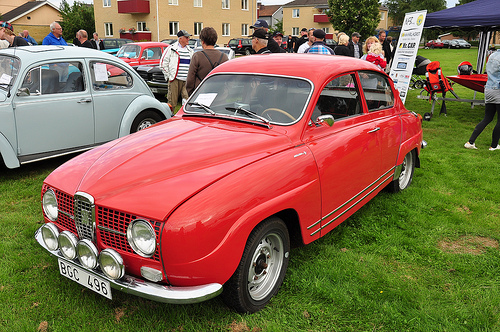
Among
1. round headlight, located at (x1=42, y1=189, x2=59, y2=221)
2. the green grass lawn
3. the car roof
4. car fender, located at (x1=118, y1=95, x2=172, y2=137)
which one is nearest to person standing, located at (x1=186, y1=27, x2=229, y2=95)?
car fender, located at (x1=118, y1=95, x2=172, y2=137)

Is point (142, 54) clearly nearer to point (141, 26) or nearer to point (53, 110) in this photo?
point (53, 110)

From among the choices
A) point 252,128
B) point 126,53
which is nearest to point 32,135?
point 252,128

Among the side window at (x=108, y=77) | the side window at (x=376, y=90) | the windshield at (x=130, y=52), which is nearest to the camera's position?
the side window at (x=376, y=90)

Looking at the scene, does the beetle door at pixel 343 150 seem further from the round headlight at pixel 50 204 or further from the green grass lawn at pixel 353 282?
the round headlight at pixel 50 204

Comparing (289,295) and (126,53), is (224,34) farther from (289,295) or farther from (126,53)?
(289,295)

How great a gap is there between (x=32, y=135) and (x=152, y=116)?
206cm

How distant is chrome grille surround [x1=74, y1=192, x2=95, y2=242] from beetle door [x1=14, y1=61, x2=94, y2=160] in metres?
3.48

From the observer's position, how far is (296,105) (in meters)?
3.63

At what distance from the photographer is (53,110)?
5.91 m

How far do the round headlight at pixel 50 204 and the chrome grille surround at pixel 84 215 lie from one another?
0.33 m

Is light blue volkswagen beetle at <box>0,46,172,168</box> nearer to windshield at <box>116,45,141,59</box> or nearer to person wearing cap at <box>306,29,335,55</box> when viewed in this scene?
person wearing cap at <box>306,29,335,55</box>

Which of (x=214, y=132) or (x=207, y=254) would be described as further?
(x=214, y=132)

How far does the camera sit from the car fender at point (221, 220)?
2488 millimetres

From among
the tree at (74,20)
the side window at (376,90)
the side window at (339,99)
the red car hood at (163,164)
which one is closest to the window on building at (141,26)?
the tree at (74,20)
